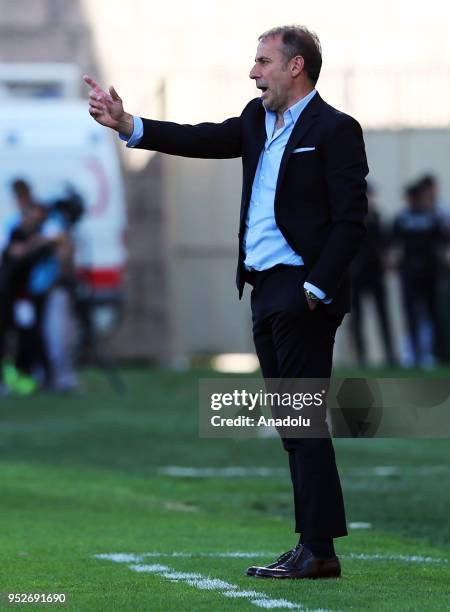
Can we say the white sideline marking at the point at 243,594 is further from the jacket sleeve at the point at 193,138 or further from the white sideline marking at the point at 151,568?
the jacket sleeve at the point at 193,138

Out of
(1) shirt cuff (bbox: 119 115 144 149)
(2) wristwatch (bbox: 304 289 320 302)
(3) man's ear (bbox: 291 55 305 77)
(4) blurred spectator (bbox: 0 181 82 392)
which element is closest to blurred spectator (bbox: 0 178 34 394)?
(4) blurred spectator (bbox: 0 181 82 392)

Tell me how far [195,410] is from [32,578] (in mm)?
10229

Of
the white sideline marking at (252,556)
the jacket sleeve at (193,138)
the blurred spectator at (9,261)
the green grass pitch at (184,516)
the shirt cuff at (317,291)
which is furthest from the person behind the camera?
the blurred spectator at (9,261)

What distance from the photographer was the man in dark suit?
679 cm

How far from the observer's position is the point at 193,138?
23.3 ft

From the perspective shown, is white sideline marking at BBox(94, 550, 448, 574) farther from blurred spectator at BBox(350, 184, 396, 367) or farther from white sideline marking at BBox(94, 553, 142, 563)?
blurred spectator at BBox(350, 184, 396, 367)

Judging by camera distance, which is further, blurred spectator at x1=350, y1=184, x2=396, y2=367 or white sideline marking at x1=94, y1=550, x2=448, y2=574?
blurred spectator at x1=350, y1=184, x2=396, y2=367

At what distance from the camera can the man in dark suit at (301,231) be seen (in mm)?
6793

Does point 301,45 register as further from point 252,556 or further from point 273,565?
point 252,556

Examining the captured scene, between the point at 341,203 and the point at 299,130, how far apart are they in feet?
1.07

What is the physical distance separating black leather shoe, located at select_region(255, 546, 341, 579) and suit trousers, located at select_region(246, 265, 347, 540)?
75 mm

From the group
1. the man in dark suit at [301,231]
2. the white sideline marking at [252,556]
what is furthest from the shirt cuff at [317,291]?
the white sideline marking at [252,556]

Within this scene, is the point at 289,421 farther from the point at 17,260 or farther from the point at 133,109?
the point at 133,109

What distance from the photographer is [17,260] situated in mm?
18828
